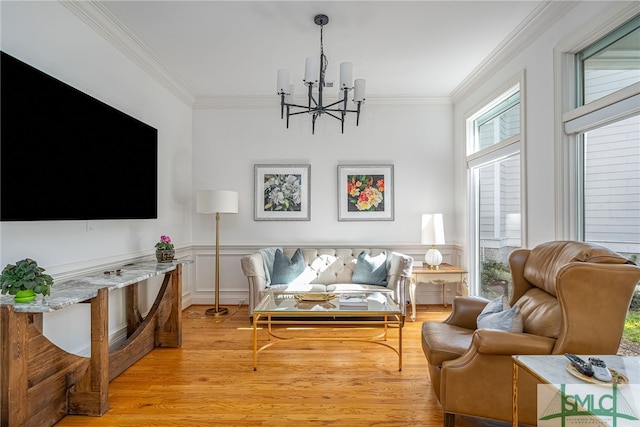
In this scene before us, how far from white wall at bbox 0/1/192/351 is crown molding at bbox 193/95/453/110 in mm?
733

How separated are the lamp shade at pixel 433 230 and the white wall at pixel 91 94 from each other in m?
3.11

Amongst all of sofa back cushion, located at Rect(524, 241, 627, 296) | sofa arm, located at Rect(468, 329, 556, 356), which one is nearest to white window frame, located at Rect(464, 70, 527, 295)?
sofa back cushion, located at Rect(524, 241, 627, 296)

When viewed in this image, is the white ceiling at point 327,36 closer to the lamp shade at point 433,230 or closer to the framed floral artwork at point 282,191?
the framed floral artwork at point 282,191

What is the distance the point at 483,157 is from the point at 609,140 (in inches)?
66.0

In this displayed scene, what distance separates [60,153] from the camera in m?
2.19

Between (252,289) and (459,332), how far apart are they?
2285 mm

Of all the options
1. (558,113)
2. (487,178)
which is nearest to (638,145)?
(558,113)

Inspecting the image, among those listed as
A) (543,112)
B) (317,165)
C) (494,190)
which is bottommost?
(494,190)

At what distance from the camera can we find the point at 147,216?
3232mm

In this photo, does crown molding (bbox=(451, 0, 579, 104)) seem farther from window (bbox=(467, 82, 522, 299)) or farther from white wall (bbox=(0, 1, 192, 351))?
white wall (bbox=(0, 1, 192, 351))

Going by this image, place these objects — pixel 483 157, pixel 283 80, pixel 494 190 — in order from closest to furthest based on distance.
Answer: pixel 283 80 < pixel 494 190 < pixel 483 157

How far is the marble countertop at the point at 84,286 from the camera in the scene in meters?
1.71

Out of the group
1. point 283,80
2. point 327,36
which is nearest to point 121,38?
point 283,80

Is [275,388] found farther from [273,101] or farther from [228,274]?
[273,101]
